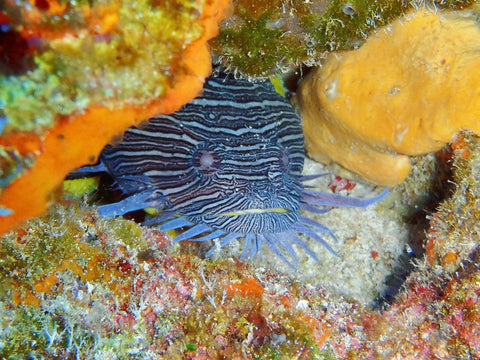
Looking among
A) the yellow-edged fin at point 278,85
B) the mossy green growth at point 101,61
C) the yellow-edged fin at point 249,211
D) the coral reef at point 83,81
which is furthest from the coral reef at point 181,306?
the yellow-edged fin at point 278,85

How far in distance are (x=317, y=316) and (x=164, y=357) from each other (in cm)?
138

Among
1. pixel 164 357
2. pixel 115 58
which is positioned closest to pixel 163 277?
pixel 164 357

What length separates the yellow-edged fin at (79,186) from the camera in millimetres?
4280

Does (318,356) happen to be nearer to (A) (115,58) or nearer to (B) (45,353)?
(B) (45,353)

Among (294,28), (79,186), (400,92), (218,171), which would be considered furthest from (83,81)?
(400,92)

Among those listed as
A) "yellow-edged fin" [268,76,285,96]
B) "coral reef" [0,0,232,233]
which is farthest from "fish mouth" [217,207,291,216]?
"yellow-edged fin" [268,76,285,96]

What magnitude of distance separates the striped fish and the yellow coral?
74 centimetres

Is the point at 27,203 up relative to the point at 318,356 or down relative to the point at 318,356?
up

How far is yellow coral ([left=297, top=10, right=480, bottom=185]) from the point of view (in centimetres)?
378

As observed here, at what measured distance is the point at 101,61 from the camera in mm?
2174

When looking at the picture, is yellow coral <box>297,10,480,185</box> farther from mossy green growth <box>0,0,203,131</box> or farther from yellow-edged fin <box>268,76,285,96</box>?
mossy green growth <box>0,0,203,131</box>

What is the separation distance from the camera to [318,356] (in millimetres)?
2949

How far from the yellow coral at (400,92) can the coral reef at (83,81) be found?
7.93 ft

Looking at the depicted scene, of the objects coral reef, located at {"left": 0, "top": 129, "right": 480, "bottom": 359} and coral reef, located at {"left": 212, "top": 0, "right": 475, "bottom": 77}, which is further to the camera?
coral reef, located at {"left": 212, "top": 0, "right": 475, "bottom": 77}
